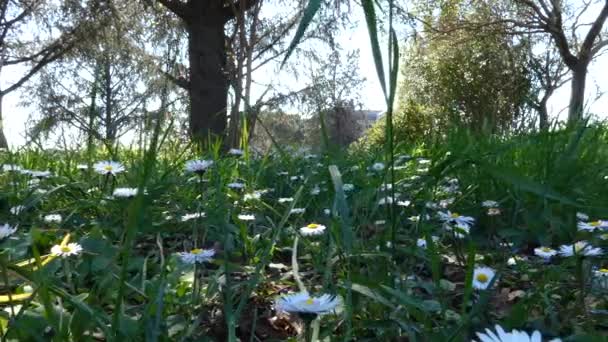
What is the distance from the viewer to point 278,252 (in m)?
1.49

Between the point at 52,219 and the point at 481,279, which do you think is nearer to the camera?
the point at 481,279

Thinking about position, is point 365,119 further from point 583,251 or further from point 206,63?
point 583,251

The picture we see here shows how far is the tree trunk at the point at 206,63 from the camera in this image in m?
7.53

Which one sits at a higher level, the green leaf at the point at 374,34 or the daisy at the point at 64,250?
the green leaf at the point at 374,34

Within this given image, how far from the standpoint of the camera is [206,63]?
762cm

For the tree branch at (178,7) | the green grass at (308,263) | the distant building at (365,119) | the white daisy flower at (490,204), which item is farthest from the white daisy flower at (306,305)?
the distant building at (365,119)

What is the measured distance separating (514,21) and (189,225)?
1470 centimetres

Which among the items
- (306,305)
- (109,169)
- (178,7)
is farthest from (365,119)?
(306,305)

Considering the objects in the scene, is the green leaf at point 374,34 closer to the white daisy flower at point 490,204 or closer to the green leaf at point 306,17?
the green leaf at point 306,17

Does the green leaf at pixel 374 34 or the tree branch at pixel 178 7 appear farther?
the tree branch at pixel 178 7

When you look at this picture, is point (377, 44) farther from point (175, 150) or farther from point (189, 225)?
point (175, 150)

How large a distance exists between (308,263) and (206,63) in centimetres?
659

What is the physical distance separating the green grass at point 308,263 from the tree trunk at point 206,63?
538 cm

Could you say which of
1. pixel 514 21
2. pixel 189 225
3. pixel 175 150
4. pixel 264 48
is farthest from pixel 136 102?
pixel 189 225
